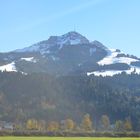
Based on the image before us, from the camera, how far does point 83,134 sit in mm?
76562

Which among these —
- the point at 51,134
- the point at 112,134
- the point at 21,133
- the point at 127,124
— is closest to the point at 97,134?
the point at 112,134

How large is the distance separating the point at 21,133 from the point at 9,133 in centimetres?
189

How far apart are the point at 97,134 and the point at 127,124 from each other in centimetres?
12196

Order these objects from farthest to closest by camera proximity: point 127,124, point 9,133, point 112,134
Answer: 1. point 127,124
2. point 112,134
3. point 9,133

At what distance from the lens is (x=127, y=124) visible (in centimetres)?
19825

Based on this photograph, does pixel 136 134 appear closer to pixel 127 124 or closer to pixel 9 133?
pixel 9 133

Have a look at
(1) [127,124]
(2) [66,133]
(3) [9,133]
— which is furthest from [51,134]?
(1) [127,124]

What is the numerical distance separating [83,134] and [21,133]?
10024 millimetres

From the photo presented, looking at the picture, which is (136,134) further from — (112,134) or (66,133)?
(66,133)

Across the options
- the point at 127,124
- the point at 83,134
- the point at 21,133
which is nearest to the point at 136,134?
the point at 83,134

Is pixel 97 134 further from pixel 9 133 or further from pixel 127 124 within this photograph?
pixel 127 124

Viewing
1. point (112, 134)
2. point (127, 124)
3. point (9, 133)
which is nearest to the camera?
point (9, 133)

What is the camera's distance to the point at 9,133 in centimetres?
7338

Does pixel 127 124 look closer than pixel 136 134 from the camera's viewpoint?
No
